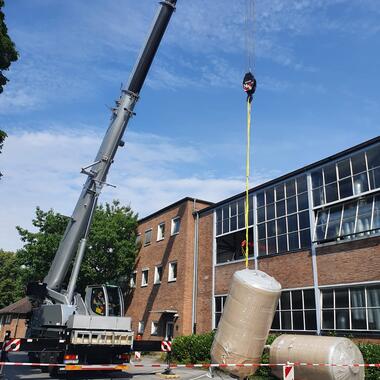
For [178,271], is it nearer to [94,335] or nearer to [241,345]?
[94,335]

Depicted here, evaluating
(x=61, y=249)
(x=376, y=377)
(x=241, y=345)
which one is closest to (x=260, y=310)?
(x=241, y=345)

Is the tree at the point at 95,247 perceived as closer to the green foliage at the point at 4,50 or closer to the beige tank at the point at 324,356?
the green foliage at the point at 4,50

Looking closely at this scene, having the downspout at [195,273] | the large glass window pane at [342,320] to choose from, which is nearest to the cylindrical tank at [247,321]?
the large glass window pane at [342,320]

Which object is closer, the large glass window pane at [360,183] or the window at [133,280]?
the large glass window pane at [360,183]

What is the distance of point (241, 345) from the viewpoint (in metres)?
10.4

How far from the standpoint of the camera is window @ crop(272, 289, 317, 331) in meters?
16.4

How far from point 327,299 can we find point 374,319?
83.3 inches

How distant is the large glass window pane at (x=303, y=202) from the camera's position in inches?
702

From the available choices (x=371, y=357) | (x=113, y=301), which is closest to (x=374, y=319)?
(x=371, y=357)

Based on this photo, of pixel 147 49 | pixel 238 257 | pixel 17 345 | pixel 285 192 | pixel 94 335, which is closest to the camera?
pixel 17 345

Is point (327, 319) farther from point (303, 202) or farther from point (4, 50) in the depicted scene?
point (4, 50)

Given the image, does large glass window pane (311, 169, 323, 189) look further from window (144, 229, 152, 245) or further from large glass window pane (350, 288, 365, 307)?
window (144, 229, 152, 245)

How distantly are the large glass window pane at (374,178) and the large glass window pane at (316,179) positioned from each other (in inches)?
Answer: 93.4

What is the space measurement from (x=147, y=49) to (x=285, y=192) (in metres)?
9.05
